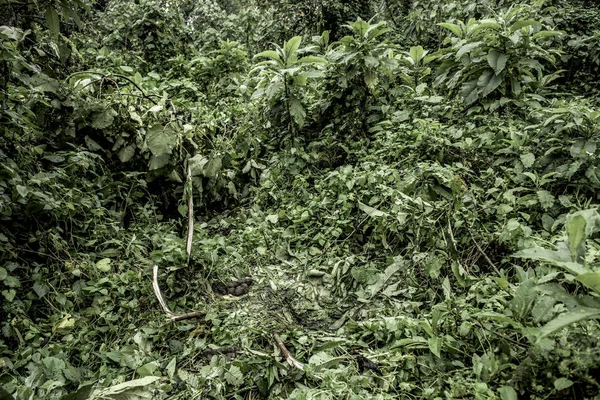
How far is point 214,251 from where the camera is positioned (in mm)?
2938

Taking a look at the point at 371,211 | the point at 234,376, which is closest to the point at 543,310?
the point at 371,211

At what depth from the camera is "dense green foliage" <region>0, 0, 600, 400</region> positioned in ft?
5.90

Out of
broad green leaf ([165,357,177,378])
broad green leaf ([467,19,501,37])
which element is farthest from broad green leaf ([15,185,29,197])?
broad green leaf ([467,19,501,37])

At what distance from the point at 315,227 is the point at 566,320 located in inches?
83.0

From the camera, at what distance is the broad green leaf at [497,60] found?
3.41m

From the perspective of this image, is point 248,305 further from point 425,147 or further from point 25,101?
point 25,101

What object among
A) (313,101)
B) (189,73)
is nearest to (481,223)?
(313,101)

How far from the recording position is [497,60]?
136 inches

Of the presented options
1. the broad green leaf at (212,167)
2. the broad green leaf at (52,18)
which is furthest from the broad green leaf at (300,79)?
the broad green leaf at (52,18)

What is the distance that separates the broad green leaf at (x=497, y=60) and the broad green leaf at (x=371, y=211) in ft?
6.11

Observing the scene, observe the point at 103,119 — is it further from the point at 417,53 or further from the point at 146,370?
the point at 417,53

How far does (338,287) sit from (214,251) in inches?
39.7

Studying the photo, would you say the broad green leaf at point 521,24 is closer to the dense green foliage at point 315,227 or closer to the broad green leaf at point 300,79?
the dense green foliage at point 315,227

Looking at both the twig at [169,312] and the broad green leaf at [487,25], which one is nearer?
the twig at [169,312]
